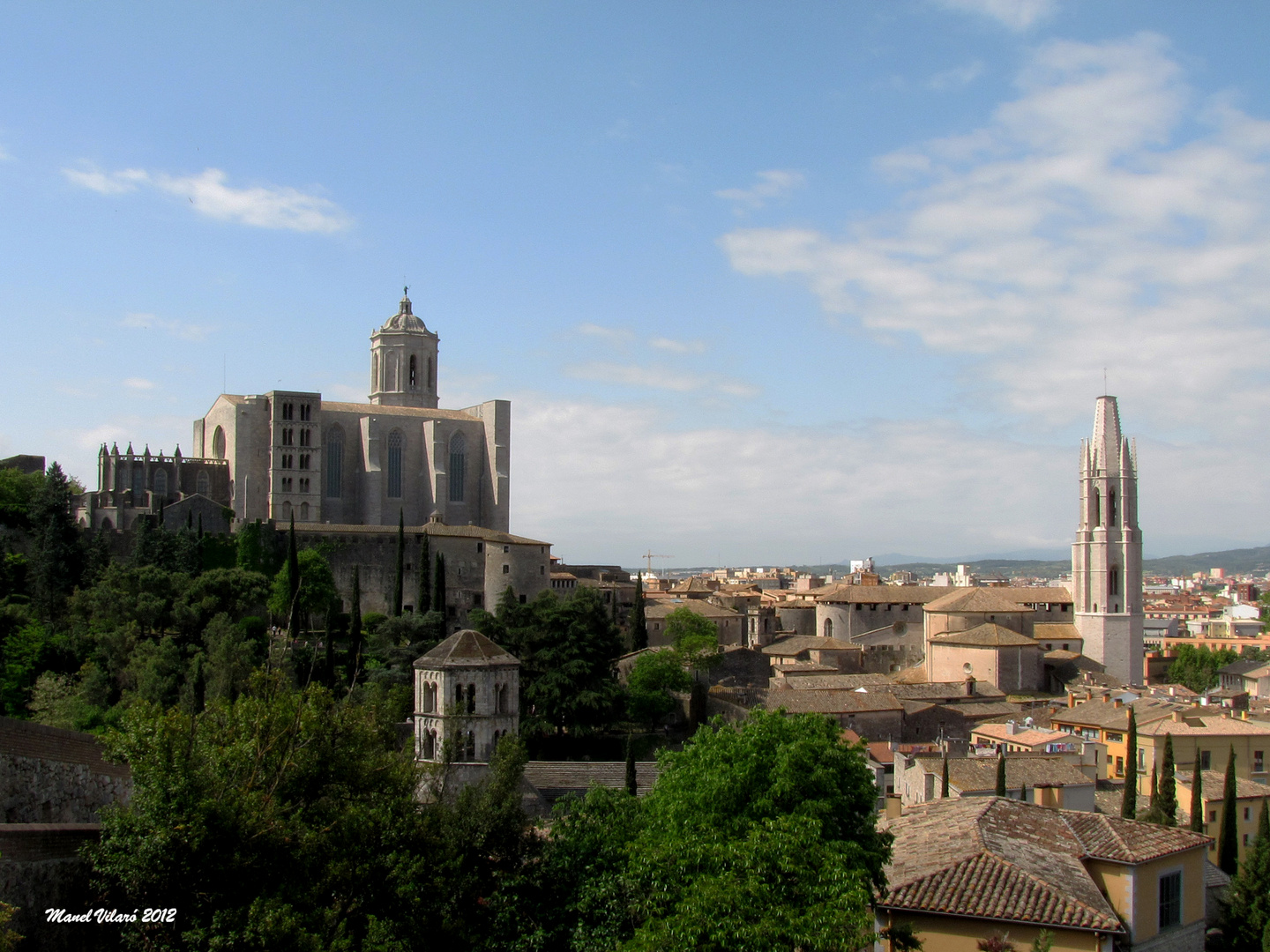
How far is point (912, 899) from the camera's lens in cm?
1491

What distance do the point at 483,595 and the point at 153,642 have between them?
19582 mm

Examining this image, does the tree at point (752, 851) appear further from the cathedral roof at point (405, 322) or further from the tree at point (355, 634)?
the cathedral roof at point (405, 322)

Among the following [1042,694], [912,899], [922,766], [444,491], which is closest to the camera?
[912,899]

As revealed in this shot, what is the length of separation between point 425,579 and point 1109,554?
141 feet

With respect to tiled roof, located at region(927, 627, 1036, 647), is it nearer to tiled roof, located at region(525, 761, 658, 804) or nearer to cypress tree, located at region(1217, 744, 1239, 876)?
tiled roof, located at region(525, 761, 658, 804)

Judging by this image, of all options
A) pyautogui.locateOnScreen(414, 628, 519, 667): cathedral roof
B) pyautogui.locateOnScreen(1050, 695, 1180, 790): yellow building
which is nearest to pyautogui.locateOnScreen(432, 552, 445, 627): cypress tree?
pyautogui.locateOnScreen(414, 628, 519, 667): cathedral roof

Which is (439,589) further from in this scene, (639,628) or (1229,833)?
(1229,833)

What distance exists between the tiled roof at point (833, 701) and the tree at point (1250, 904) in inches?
753

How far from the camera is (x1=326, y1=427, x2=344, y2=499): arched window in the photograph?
2788 inches

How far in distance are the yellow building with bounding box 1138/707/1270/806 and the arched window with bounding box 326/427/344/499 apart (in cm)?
4693

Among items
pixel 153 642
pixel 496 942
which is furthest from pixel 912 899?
pixel 153 642

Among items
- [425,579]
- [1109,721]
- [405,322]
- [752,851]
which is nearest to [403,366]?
[405,322]

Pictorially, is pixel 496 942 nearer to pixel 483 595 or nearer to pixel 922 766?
pixel 922 766

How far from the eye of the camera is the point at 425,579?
2279 inches
